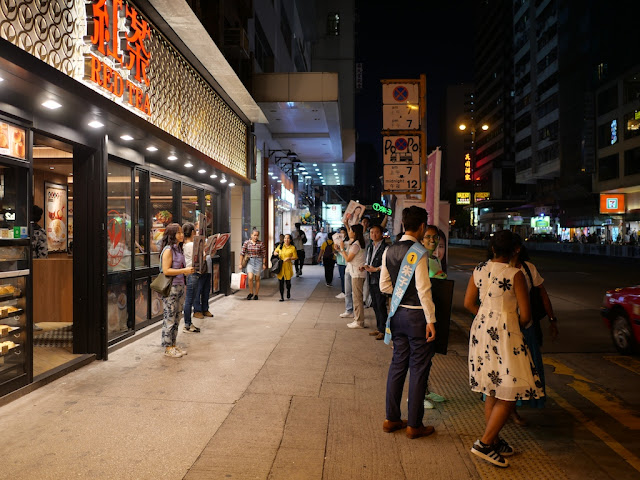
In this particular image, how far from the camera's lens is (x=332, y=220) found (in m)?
54.3

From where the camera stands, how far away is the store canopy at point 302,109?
14344 mm

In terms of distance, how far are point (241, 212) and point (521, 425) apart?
1343 cm

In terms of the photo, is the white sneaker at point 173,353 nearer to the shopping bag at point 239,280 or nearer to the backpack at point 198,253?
the backpack at point 198,253

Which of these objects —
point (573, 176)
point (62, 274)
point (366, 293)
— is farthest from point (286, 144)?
point (573, 176)

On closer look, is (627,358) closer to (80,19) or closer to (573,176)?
(80,19)

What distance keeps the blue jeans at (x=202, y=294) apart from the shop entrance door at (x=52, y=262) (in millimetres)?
2285

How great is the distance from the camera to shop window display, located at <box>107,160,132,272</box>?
767 centimetres

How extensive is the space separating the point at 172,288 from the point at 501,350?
484 centimetres

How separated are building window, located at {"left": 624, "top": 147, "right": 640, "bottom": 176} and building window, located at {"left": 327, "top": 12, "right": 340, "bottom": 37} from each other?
26704mm

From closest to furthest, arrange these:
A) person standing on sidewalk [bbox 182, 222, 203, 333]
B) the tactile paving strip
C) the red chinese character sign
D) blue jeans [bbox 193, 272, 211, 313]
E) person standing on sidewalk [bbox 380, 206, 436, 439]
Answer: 1. the tactile paving strip
2. person standing on sidewalk [bbox 380, 206, 436, 439]
3. the red chinese character sign
4. person standing on sidewalk [bbox 182, 222, 203, 333]
5. blue jeans [bbox 193, 272, 211, 313]

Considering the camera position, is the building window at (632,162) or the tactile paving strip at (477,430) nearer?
the tactile paving strip at (477,430)

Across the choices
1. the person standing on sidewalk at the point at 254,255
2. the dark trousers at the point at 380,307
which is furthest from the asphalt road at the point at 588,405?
the person standing on sidewalk at the point at 254,255

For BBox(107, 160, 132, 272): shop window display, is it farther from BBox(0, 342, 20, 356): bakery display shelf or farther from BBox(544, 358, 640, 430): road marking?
BBox(544, 358, 640, 430): road marking

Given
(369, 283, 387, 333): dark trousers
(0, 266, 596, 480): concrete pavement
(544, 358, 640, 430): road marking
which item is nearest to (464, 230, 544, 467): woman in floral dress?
(0, 266, 596, 480): concrete pavement
